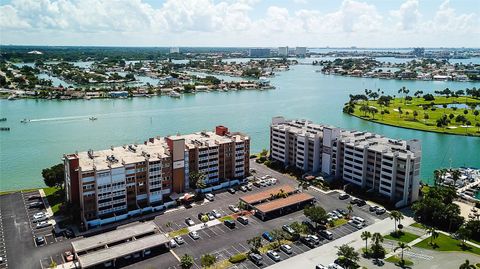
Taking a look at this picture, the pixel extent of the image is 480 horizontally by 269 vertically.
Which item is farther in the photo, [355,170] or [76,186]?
[355,170]

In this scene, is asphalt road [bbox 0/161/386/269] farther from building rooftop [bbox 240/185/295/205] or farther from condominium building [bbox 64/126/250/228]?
condominium building [bbox 64/126/250/228]

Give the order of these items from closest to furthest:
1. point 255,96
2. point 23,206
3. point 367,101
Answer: point 23,206 → point 367,101 → point 255,96

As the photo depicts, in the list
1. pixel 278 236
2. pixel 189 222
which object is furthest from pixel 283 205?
pixel 189 222

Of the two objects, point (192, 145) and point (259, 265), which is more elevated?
point (192, 145)

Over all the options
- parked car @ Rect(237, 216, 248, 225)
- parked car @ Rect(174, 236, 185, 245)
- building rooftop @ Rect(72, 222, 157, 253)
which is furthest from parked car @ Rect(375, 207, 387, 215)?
building rooftop @ Rect(72, 222, 157, 253)

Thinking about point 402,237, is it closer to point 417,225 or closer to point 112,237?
point 417,225

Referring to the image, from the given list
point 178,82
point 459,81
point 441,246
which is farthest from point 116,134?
point 459,81

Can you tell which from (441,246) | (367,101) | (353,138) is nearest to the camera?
(441,246)

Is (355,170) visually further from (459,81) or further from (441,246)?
(459,81)
